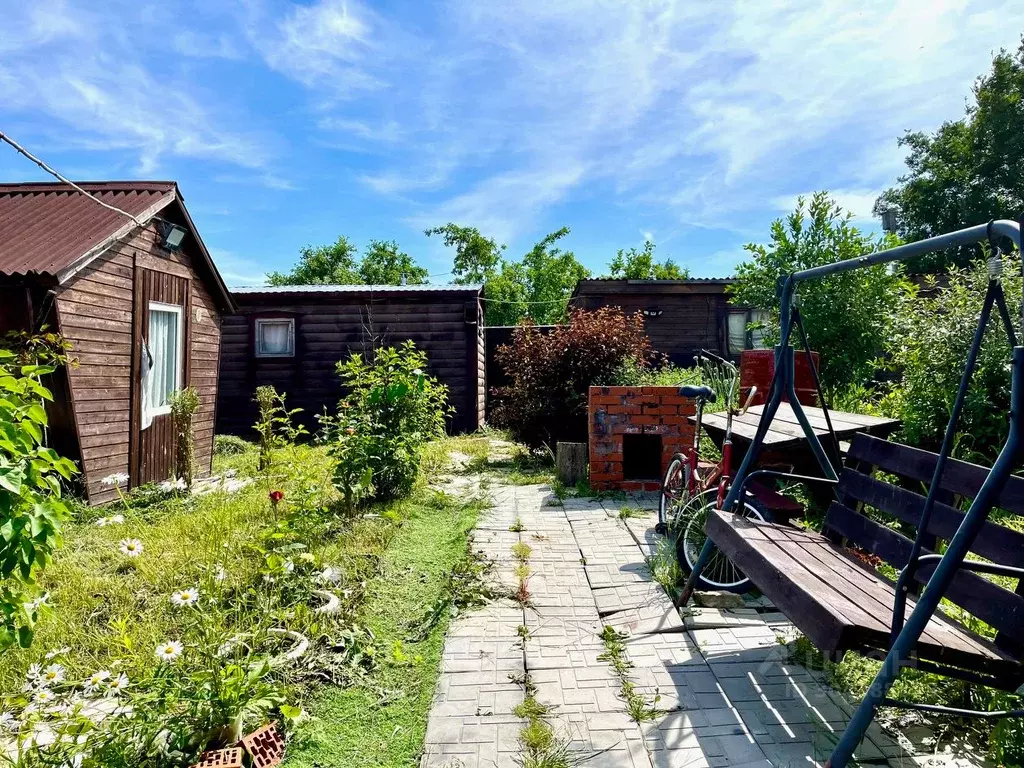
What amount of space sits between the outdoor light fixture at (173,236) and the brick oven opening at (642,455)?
5.81 metres

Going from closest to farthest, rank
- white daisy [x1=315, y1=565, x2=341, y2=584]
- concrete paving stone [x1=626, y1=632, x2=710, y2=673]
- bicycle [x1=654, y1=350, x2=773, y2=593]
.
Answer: concrete paving stone [x1=626, y1=632, x2=710, y2=673]
white daisy [x1=315, y1=565, x2=341, y2=584]
bicycle [x1=654, y1=350, x2=773, y2=593]

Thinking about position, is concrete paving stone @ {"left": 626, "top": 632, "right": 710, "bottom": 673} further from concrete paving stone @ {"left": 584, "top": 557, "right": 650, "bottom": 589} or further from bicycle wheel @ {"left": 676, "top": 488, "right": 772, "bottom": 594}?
concrete paving stone @ {"left": 584, "top": 557, "right": 650, "bottom": 589}

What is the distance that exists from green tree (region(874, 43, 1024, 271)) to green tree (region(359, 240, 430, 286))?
23531 mm

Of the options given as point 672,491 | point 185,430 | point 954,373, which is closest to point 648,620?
point 672,491

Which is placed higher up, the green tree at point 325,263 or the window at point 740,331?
the green tree at point 325,263

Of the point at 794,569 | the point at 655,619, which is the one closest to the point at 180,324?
the point at 655,619

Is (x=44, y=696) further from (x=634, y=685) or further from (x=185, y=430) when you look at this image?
(x=185, y=430)

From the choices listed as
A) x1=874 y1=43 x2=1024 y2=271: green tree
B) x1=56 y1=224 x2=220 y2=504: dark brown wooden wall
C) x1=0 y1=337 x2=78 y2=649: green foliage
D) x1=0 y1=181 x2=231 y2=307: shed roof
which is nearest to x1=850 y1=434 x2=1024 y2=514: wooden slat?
x1=0 y1=337 x2=78 y2=649: green foliage

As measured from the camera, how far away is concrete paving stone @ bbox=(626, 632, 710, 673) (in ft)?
8.67

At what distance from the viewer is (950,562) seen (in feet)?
4.91

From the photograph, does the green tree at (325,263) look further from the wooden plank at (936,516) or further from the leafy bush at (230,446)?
the wooden plank at (936,516)

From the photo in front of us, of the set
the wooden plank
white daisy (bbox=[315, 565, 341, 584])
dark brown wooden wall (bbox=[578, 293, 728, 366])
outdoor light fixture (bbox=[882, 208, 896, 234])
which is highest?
outdoor light fixture (bbox=[882, 208, 896, 234])

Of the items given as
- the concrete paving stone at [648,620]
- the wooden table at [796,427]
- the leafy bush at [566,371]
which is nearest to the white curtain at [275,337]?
the leafy bush at [566,371]

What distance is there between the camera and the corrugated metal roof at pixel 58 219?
17.9 ft
